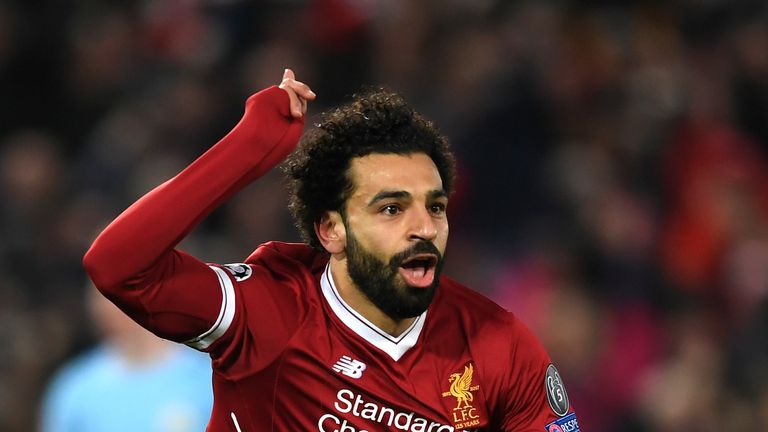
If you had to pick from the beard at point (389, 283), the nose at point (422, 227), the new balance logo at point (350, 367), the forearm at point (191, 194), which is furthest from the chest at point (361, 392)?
the forearm at point (191, 194)

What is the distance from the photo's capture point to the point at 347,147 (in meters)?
3.82

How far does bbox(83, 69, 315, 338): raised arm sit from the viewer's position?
11.2ft

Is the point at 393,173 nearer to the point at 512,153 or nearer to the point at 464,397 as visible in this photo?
the point at 464,397

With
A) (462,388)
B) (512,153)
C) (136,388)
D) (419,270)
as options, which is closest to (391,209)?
(419,270)

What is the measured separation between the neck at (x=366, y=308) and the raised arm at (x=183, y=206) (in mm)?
395

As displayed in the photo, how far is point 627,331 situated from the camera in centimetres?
727

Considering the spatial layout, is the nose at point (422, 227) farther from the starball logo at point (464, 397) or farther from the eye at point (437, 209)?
the starball logo at point (464, 397)

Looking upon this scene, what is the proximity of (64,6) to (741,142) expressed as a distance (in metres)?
4.37

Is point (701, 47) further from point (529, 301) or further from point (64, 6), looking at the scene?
point (64, 6)

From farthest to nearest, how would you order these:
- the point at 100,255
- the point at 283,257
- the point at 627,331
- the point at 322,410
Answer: the point at 627,331, the point at 283,257, the point at 322,410, the point at 100,255

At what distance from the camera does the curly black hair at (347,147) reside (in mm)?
3795

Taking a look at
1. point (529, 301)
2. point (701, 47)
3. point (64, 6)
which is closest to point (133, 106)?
point (64, 6)

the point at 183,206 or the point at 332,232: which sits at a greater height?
the point at 332,232

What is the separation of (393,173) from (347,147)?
0.61ft
